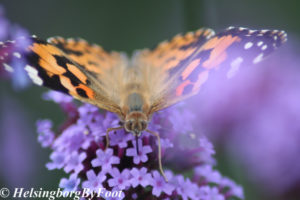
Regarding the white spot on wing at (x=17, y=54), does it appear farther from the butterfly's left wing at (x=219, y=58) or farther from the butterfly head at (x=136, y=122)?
the butterfly's left wing at (x=219, y=58)

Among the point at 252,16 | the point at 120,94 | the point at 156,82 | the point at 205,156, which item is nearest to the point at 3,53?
the point at 120,94

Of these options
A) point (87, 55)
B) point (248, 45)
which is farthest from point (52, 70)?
point (248, 45)

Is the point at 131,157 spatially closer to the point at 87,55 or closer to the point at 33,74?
the point at 33,74

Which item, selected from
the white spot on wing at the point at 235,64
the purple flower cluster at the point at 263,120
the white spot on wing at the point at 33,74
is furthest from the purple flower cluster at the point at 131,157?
the white spot on wing at the point at 235,64

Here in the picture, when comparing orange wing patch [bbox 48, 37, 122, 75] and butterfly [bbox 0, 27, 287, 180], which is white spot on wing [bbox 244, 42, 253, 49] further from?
orange wing patch [bbox 48, 37, 122, 75]

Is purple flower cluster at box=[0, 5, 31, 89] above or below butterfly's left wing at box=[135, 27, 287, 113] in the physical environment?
above

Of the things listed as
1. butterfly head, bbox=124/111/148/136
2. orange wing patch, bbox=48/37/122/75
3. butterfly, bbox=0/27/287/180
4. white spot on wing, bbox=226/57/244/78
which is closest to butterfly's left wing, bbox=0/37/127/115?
butterfly, bbox=0/27/287/180

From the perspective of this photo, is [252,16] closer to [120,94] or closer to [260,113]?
[260,113]
